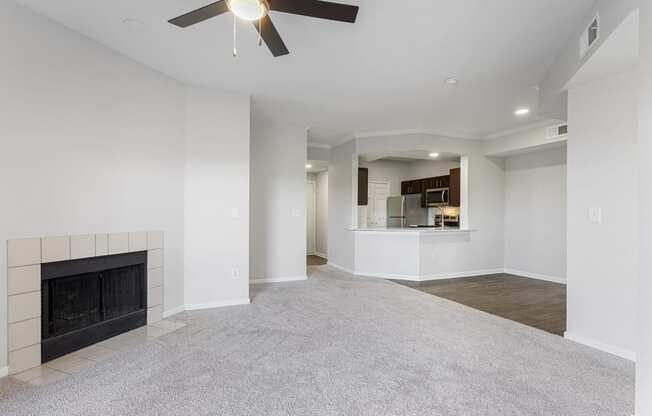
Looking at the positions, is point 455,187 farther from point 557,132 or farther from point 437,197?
point 557,132

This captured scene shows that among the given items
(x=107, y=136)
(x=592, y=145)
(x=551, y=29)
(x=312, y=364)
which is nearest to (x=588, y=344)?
(x=592, y=145)

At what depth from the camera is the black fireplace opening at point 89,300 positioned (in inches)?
104

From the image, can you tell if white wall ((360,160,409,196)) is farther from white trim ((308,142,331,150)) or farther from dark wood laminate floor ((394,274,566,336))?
dark wood laminate floor ((394,274,566,336))

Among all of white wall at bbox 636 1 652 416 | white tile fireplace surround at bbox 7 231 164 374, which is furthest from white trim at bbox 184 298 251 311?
white wall at bbox 636 1 652 416

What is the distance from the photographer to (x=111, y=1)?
7.68ft

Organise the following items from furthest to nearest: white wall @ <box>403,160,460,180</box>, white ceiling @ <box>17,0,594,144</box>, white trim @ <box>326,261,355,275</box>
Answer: white wall @ <box>403,160,460,180</box>, white trim @ <box>326,261,355,275</box>, white ceiling @ <box>17,0,594,144</box>

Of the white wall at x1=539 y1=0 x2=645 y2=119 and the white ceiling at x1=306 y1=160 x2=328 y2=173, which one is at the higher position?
the white wall at x1=539 y1=0 x2=645 y2=119

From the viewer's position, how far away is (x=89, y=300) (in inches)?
117

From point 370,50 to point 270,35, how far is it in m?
1.12

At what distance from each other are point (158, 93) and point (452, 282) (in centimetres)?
501

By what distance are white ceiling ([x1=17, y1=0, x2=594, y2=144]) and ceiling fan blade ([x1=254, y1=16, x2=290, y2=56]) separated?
32 cm

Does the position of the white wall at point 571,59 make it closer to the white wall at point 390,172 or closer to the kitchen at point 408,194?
the kitchen at point 408,194

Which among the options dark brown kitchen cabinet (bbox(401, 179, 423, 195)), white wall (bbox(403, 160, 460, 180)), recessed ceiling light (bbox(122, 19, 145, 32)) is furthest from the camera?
dark brown kitchen cabinet (bbox(401, 179, 423, 195))

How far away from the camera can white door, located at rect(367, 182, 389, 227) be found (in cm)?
826
